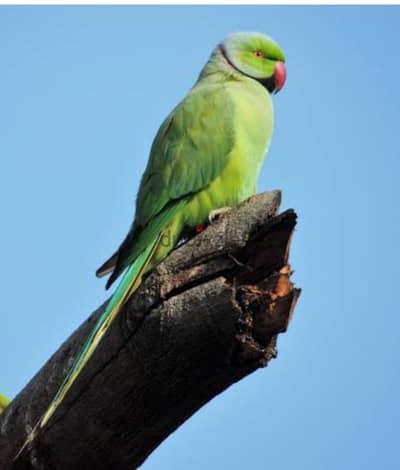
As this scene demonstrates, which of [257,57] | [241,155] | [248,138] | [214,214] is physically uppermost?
[257,57]

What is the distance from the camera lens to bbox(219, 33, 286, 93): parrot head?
5176 millimetres

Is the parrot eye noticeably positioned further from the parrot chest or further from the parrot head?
the parrot chest

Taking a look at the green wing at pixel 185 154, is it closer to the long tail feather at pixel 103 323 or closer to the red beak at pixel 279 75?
the long tail feather at pixel 103 323

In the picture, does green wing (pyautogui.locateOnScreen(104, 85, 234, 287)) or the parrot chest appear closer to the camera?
green wing (pyautogui.locateOnScreen(104, 85, 234, 287))

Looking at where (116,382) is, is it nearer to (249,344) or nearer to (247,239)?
(249,344)

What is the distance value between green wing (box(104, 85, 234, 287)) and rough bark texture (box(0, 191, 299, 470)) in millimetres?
1286

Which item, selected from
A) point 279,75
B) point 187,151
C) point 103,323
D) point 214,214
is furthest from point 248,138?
point 103,323

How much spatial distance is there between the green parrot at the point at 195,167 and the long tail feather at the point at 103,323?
13 millimetres

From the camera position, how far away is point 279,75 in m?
5.28

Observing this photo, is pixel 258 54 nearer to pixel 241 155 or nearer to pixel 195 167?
pixel 241 155

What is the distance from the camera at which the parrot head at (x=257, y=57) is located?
5.18 meters

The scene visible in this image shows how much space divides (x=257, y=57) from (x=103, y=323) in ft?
8.99

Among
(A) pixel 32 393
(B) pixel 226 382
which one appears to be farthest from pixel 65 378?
(B) pixel 226 382

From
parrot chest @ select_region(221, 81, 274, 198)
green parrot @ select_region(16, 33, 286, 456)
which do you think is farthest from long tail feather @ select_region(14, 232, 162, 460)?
parrot chest @ select_region(221, 81, 274, 198)
